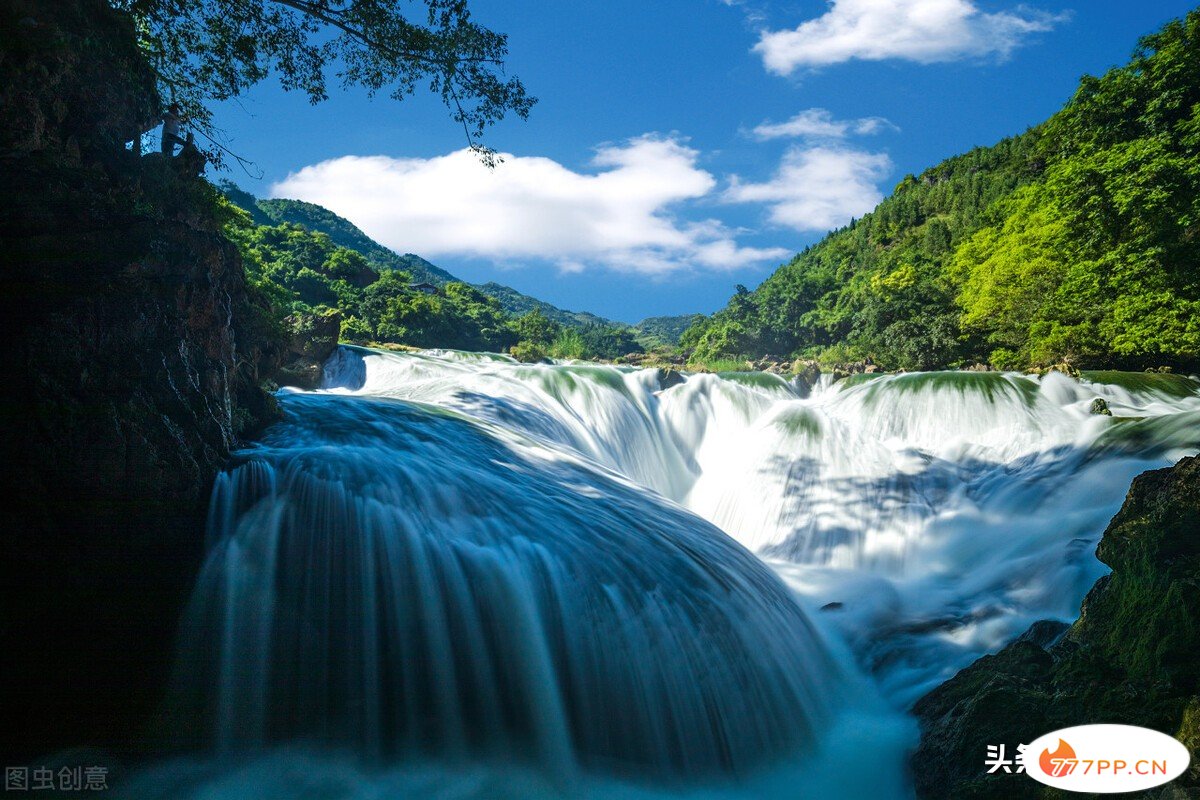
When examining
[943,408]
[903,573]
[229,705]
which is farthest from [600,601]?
[943,408]

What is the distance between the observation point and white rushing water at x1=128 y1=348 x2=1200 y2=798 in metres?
3.57

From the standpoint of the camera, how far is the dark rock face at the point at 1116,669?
2.82m

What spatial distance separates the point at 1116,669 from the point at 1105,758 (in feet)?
1.75

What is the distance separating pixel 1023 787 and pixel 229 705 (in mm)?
4275

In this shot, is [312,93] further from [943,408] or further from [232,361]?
[943,408]

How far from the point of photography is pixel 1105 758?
110 inches

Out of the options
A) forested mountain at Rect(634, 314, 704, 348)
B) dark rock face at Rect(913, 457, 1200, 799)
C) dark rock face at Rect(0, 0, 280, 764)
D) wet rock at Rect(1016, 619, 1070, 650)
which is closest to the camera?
dark rock face at Rect(913, 457, 1200, 799)

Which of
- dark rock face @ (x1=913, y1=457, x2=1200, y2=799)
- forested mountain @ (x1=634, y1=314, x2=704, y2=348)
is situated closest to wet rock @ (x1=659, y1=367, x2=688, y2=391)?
dark rock face @ (x1=913, y1=457, x2=1200, y2=799)

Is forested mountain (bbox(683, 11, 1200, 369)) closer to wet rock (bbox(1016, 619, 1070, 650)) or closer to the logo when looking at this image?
Result: wet rock (bbox(1016, 619, 1070, 650))

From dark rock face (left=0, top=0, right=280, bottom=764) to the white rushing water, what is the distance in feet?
1.07

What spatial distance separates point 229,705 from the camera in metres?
3.50

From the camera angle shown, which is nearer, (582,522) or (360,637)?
(360,637)

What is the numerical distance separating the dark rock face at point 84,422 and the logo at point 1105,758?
15.8 ft

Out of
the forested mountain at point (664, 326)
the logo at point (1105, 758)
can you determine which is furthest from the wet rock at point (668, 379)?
the forested mountain at point (664, 326)
